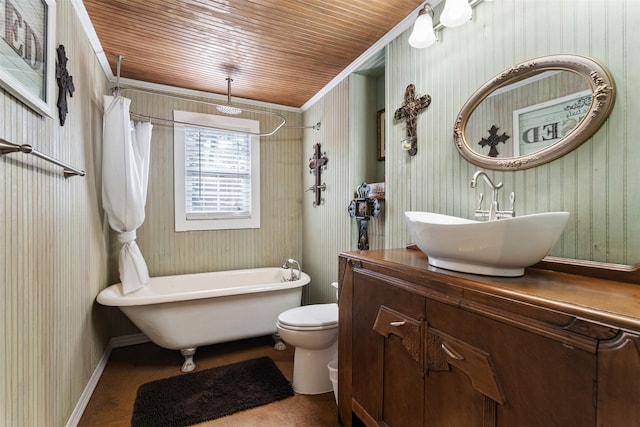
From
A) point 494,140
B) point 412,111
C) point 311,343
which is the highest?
point 412,111

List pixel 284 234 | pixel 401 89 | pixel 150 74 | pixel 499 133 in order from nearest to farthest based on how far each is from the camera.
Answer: pixel 499 133 → pixel 401 89 → pixel 150 74 → pixel 284 234

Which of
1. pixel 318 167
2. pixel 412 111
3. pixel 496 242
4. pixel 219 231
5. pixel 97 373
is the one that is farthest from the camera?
pixel 219 231

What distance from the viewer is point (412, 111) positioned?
174 cm

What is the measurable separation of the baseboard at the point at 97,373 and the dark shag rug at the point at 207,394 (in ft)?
0.91

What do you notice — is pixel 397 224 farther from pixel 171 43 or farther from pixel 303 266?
pixel 171 43

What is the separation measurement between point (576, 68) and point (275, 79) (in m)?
2.18

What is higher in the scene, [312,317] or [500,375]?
[500,375]

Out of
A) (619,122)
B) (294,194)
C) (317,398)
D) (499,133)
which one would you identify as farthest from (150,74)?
(619,122)

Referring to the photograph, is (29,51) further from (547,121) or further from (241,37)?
(547,121)

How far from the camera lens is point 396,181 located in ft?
6.22

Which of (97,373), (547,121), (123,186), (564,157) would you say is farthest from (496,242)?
(97,373)

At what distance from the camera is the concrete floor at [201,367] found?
5.45ft

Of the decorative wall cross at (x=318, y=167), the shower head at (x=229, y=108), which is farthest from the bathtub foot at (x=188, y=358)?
the shower head at (x=229, y=108)

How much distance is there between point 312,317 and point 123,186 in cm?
169
